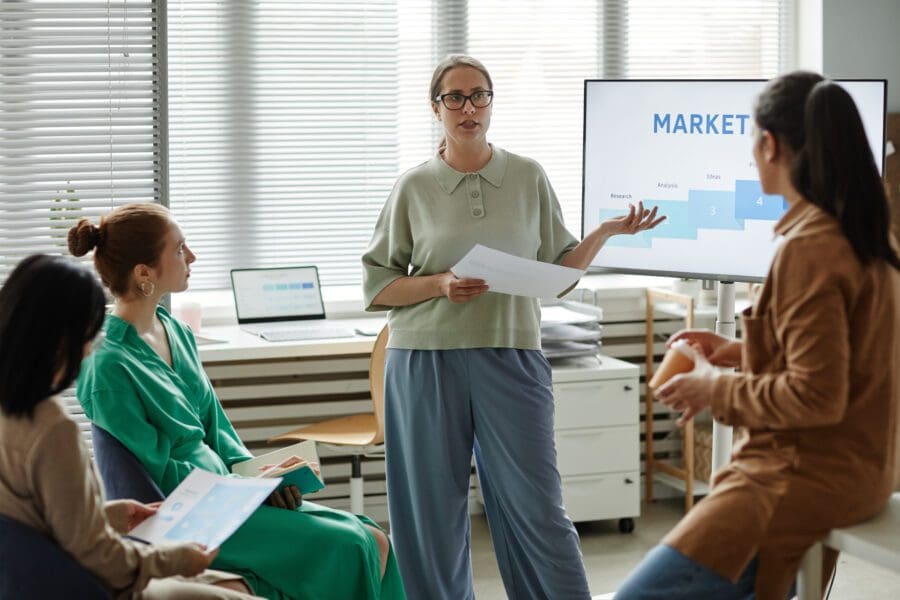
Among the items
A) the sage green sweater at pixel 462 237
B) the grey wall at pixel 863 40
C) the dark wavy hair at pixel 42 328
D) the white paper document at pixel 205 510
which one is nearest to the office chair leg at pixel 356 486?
the sage green sweater at pixel 462 237

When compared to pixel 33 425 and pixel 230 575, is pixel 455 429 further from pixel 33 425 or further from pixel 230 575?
pixel 33 425

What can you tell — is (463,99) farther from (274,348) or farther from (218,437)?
(274,348)

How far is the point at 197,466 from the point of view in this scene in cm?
235

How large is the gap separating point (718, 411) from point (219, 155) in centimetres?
294

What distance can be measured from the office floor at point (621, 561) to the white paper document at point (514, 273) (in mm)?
1254

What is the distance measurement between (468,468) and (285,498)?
511 millimetres

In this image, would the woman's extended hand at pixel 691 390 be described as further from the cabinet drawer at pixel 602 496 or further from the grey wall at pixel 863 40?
the grey wall at pixel 863 40

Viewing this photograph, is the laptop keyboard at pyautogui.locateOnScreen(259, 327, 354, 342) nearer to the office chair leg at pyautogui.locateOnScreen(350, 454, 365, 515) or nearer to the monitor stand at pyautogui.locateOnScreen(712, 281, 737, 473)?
the office chair leg at pyautogui.locateOnScreen(350, 454, 365, 515)

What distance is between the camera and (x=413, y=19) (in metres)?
4.37

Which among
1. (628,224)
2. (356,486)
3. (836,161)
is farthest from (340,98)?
(836,161)

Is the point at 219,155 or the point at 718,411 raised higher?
the point at 219,155

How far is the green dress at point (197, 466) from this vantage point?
2217mm

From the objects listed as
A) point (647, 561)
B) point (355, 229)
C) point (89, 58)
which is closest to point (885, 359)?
point (647, 561)

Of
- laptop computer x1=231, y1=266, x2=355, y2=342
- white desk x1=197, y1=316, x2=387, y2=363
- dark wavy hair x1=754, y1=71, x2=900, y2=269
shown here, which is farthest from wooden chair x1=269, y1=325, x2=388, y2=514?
dark wavy hair x1=754, y1=71, x2=900, y2=269
